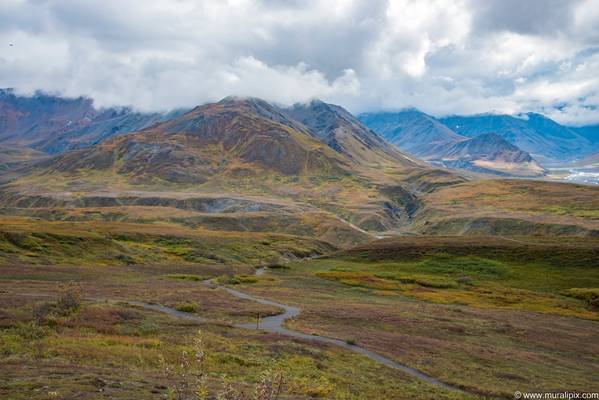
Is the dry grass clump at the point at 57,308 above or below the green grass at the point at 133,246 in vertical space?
above

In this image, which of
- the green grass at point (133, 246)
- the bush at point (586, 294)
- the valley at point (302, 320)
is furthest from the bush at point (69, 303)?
the bush at point (586, 294)

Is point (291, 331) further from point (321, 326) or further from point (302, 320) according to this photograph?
point (302, 320)

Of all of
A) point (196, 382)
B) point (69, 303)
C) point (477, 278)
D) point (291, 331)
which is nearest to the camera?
point (196, 382)

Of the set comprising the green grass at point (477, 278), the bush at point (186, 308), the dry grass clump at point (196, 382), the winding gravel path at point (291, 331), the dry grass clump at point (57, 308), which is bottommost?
the green grass at point (477, 278)

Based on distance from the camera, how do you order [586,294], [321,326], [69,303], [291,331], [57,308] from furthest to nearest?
[586,294], [321,326], [291,331], [69,303], [57,308]

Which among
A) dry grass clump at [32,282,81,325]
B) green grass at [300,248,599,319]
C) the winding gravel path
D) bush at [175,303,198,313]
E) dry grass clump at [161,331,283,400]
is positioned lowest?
green grass at [300,248,599,319]

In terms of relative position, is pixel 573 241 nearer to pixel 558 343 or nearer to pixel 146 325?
pixel 558 343

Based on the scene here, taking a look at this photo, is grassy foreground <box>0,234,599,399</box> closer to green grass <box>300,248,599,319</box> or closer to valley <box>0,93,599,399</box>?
valley <box>0,93,599,399</box>

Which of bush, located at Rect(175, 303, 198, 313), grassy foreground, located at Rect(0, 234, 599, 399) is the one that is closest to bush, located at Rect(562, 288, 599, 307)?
grassy foreground, located at Rect(0, 234, 599, 399)

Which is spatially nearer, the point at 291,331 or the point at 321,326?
the point at 291,331

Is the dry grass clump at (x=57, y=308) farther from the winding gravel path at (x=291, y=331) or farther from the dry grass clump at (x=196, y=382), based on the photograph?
the dry grass clump at (x=196, y=382)

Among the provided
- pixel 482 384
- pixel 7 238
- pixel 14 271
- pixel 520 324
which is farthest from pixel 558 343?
pixel 7 238

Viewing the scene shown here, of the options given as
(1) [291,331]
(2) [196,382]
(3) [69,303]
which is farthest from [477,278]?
(2) [196,382]

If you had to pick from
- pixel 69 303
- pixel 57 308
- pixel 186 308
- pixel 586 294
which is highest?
pixel 69 303
